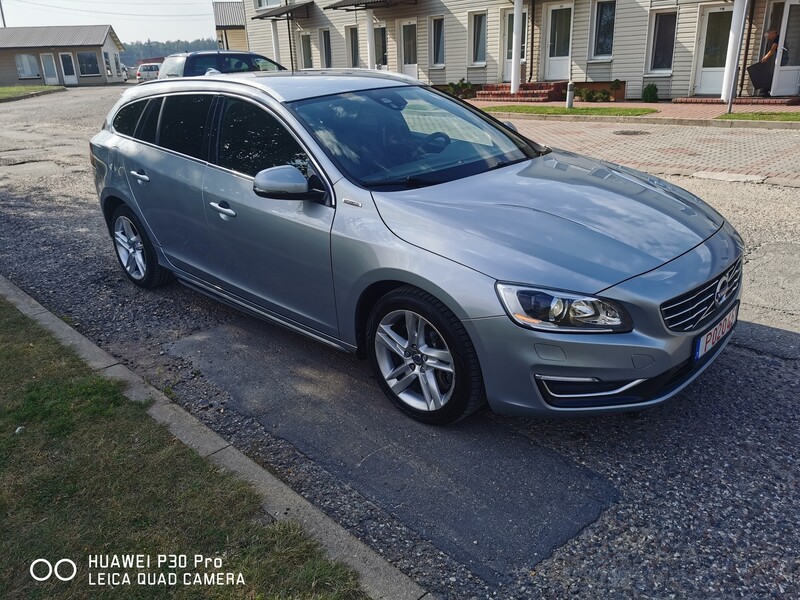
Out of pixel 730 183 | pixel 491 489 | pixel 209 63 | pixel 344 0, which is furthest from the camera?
pixel 344 0

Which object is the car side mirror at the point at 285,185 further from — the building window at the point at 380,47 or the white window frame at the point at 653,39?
the building window at the point at 380,47

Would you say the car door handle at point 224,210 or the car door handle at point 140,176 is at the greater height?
the car door handle at point 140,176

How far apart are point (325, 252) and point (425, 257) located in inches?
27.6

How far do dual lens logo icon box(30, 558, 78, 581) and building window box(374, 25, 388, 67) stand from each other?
2844 centimetres

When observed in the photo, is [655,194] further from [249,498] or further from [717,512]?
[249,498]

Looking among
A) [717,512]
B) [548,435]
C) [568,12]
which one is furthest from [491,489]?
[568,12]

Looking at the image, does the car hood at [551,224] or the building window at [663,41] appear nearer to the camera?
the car hood at [551,224]

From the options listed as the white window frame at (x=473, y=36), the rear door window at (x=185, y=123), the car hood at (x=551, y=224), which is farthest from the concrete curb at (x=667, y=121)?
the rear door window at (x=185, y=123)

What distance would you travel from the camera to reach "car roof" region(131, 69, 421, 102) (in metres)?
4.20

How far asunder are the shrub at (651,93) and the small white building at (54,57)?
164 ft

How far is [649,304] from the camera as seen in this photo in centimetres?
290

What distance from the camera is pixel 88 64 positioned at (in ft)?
185

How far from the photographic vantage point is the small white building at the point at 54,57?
55.1 m

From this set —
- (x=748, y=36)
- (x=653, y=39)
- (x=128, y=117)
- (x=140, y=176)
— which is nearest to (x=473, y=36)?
(x=653, y=39)
